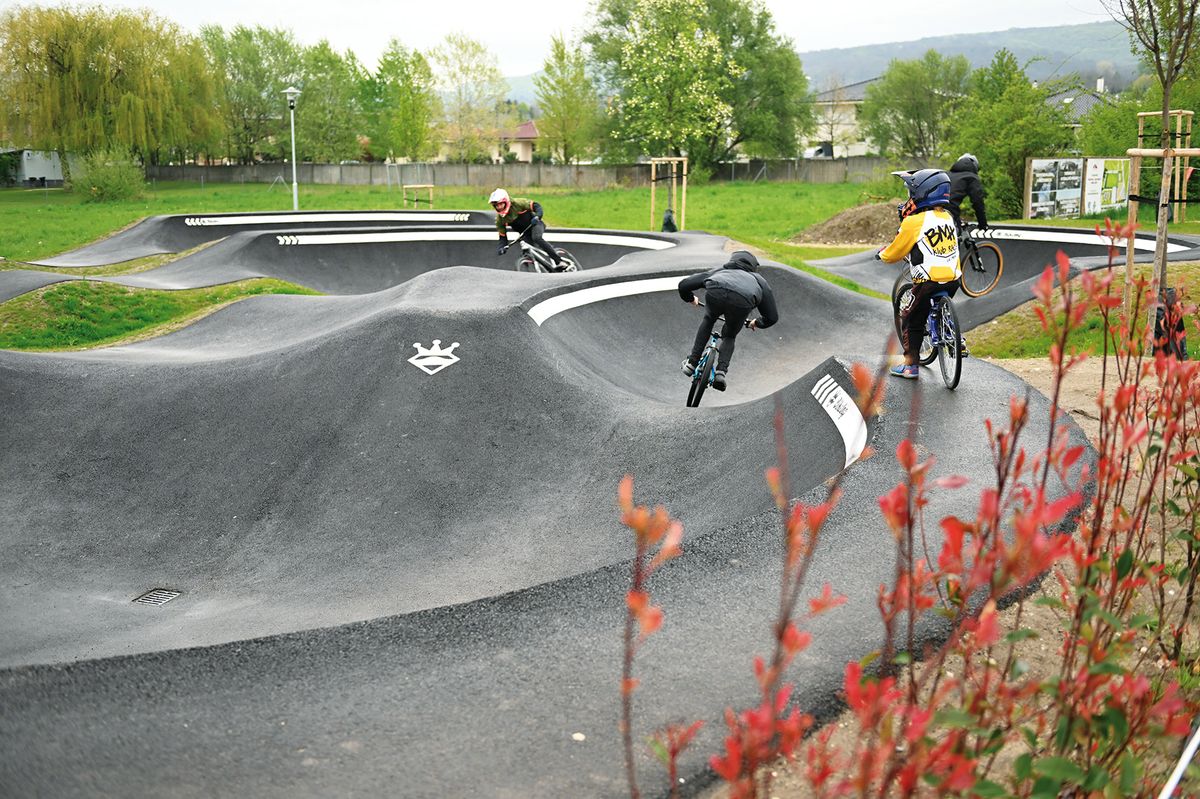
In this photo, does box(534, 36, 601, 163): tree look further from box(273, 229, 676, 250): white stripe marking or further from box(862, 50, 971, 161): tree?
box(273, 229, 676, 250): white stripe marking

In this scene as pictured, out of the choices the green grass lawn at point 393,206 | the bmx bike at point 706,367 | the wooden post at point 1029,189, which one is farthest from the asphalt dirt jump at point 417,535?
the green grass lawn at point 393,206

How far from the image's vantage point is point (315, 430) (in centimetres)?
960

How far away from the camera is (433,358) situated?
412 inches

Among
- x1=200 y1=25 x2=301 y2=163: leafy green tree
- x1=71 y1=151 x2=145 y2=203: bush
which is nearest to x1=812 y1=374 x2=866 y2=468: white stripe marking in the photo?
x1=71 y1=151 x2=145 y2=203: bush

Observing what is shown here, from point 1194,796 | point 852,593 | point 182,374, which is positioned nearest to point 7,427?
point 182,374

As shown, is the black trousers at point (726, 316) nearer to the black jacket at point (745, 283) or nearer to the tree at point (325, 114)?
the black jacket at point (745, 283)

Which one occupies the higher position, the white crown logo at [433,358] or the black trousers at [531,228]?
the black trousers at [531,228]

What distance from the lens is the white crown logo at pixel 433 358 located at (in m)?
10.3

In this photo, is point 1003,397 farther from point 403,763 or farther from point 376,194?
point 376,194

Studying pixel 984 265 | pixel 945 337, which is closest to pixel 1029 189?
pixel 984 265

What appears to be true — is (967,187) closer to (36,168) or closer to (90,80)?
(90,80)

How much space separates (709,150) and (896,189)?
38169 millimetres

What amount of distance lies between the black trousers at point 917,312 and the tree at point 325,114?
77.3 m

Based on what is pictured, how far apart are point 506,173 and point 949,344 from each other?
62923 millimetres
